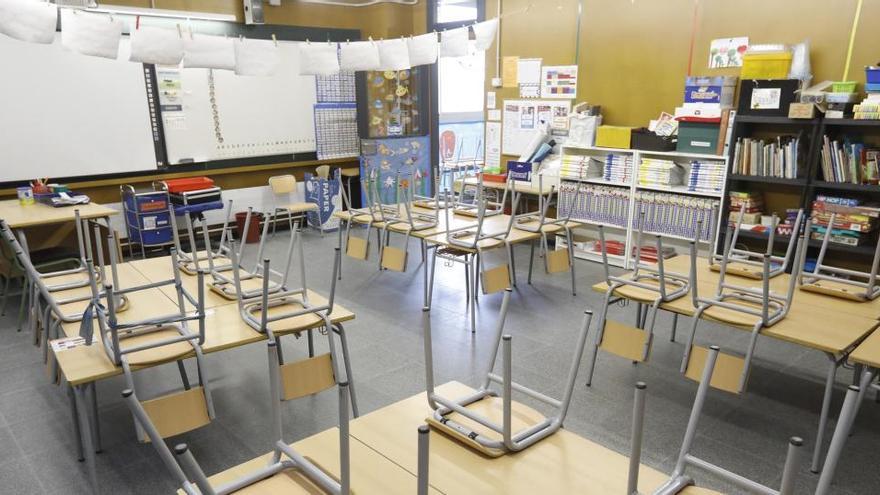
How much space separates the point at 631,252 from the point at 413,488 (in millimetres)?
4454

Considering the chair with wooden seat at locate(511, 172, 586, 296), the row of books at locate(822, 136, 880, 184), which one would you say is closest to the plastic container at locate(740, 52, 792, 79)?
the row of books at locate(822, 136, 880, 184)

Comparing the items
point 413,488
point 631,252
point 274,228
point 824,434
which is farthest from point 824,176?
point 274,228

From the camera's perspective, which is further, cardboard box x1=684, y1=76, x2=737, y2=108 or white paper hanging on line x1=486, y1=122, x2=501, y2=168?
white paper hanging on line x1=486, y1=122, x2=501, y2=168

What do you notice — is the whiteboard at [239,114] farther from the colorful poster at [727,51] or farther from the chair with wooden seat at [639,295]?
the chair with wooden seat at [639,295]

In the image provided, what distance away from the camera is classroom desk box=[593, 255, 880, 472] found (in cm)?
229

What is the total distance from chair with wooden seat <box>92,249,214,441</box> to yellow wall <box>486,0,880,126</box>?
449cm

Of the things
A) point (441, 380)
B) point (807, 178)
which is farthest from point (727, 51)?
point (441, 380)

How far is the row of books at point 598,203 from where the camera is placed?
5411 mm

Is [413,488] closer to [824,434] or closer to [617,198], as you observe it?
[824,434]

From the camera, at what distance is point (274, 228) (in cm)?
683

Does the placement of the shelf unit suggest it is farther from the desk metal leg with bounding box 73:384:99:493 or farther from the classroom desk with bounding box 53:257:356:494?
the desk metal leg with bounding box 73:384:99:493

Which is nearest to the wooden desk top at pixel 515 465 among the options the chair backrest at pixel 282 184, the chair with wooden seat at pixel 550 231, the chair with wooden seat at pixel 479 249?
the chair with wooden seat at pixel 479 249

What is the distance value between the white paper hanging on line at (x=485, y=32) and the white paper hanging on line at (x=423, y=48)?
35 cm

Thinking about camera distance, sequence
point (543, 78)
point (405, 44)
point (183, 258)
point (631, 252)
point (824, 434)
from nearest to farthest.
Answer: point (824, 434) → point (183, 258) → point (405, 44) → point (631, 252) → point (543, 78)
